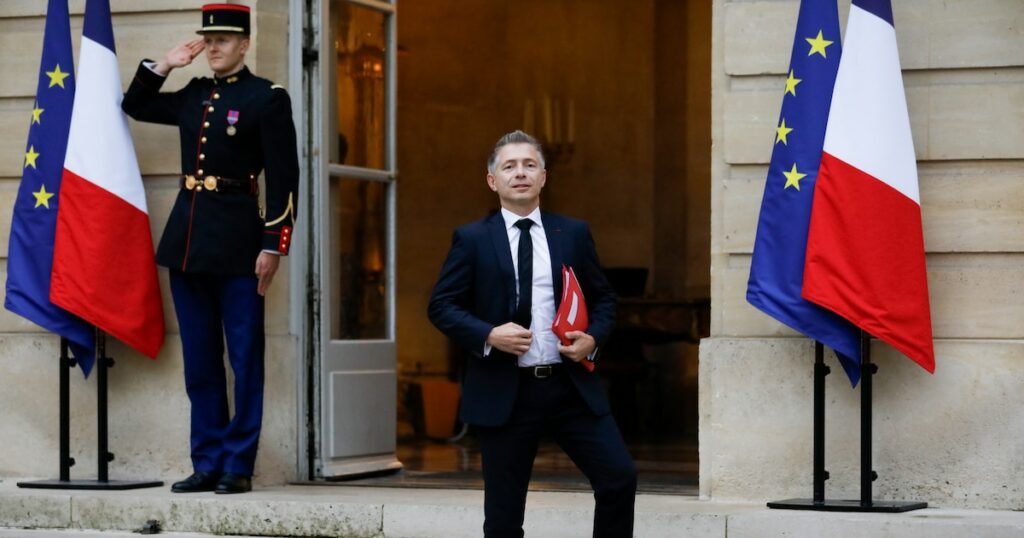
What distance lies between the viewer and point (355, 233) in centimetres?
871

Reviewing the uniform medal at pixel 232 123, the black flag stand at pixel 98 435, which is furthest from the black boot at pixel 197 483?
the uniform medal at pixel 232 123

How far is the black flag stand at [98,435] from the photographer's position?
7965 mm

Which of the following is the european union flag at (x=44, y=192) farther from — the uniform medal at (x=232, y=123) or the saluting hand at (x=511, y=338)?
the saluting hand at (x=511, y=338)

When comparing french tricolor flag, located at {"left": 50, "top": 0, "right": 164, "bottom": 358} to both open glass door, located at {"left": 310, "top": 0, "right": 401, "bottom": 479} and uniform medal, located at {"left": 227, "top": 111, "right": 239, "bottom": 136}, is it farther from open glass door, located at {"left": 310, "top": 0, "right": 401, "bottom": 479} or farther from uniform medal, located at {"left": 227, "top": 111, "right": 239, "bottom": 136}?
open glass door, located at {"left": 310, "top": 0, "right": 401, "bottom": 479}

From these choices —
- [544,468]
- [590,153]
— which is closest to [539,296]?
[544,468]

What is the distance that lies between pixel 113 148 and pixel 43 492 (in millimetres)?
1551

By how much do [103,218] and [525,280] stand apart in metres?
3.11

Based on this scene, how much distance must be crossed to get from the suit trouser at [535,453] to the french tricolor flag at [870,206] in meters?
1.76

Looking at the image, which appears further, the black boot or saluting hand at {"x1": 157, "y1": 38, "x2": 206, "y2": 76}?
saluting hand at {"x1": 157, "y1": 38, "x2": 206, "y2": 76}

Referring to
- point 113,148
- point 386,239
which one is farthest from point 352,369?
point 113,148

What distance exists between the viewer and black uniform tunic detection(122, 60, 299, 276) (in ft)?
25.1

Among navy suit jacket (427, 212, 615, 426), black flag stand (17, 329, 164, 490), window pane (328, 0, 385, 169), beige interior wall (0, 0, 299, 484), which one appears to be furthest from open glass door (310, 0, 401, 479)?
navy suit jacket (427, 212, 615, 426)

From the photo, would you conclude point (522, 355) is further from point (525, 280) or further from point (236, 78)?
point (236, 78)

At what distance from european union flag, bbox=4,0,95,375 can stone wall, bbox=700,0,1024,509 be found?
2.97 meters
